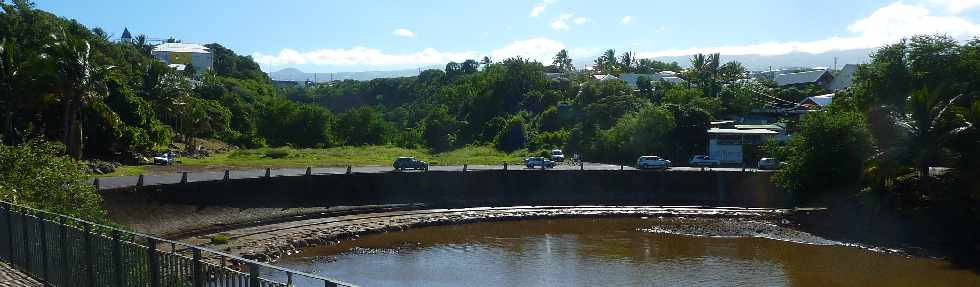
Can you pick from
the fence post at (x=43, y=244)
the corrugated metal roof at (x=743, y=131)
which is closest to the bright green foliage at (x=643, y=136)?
the corrugated metal roof at (x=743, y=131)

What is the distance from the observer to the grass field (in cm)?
6053

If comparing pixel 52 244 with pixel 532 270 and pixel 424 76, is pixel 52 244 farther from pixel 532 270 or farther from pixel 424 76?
pixel 424 76

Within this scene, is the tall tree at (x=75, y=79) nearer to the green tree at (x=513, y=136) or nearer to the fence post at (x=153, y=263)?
the fence post at (x=153, y=263)

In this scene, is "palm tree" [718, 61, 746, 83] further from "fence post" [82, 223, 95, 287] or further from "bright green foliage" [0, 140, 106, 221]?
"fence post" [82, 223, 95, 287]

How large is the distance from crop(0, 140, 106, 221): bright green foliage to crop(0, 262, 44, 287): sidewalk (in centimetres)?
620

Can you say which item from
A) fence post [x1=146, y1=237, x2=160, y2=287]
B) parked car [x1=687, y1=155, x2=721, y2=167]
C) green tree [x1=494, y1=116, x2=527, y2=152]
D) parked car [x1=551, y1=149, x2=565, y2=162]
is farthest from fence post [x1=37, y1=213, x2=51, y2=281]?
green tree [x1=494, y1=116, x2=527, y2=152]

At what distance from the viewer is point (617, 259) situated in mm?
35844

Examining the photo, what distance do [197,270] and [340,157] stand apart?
61854mm

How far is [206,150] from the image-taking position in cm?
7281

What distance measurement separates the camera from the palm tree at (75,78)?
40.3 m

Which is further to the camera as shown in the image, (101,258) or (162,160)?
(162,160)

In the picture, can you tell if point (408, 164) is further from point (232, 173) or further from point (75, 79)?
point (75, 79)

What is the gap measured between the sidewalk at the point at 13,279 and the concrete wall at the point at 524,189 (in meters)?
29.9

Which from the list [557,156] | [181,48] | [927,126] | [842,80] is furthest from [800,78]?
[181,48]
